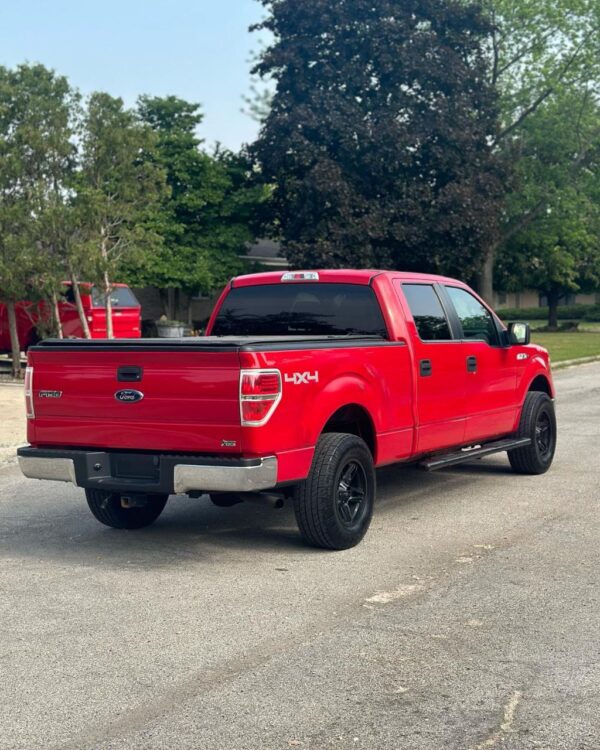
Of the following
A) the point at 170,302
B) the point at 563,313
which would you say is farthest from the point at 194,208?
the point at 563,313

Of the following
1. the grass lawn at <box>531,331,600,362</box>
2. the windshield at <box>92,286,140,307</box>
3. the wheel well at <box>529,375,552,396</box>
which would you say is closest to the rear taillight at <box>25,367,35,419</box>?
the wheel well at <box>529,375,552,396</box>

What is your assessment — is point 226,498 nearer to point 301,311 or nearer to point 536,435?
point 301,311

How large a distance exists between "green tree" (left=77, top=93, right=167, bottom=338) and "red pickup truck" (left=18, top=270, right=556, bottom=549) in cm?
1198

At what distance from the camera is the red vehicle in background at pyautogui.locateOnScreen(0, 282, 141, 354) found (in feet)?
77.6

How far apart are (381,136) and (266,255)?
14.4m

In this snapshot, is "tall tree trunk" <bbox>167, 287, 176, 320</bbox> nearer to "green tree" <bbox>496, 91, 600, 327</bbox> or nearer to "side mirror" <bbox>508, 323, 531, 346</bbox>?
"green tree" <bbox>496, 91, 600, 327</bbox>

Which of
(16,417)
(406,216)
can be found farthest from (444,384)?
(406,216)

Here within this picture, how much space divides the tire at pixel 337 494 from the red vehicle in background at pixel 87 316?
16.0 m

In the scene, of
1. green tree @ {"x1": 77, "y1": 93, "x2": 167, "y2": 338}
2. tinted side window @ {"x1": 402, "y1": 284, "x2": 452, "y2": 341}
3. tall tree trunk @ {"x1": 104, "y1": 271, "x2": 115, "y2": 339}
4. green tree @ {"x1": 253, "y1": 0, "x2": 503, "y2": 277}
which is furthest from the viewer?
green tree @ {"x1": 253, "y1": 0, "x2": 503, "y2": 277}

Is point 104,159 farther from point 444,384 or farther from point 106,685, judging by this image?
point 106,685

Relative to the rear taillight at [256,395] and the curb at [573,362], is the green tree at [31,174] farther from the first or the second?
the rear taillight at [256,395]

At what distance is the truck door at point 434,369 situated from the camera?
832 centimetres

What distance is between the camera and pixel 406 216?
35438mm

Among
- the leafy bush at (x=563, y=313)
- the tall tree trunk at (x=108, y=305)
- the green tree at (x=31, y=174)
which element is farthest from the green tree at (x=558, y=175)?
the green tree at (x=31, y=174)
